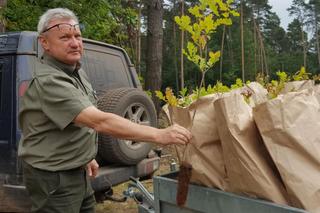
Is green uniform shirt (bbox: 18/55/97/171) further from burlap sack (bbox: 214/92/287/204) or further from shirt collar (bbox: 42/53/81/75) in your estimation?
burlap sack (bbox: 214/92/287/204)

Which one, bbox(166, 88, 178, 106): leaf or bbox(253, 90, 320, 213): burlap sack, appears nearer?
bbox(253, 90, 320, 213): burlap sack

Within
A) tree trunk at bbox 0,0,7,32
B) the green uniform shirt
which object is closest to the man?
the green uniform shirt

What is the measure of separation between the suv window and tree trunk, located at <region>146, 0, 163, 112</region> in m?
6.04

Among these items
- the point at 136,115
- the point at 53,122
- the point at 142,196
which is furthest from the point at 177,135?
the point at 136,115

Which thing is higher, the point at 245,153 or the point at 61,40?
the point at 61,40

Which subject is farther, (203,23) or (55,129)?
(55,129)

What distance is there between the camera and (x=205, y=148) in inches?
69.4

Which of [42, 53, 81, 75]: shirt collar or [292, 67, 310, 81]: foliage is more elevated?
[42, 53, 81, 75]: shirt collar

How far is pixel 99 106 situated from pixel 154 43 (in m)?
7.13

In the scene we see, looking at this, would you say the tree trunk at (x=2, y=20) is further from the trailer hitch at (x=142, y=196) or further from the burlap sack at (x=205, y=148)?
the burlap sack at (x=205, y=148)

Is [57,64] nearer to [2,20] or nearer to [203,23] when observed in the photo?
[203,23]

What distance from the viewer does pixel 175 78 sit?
5238 centimetres

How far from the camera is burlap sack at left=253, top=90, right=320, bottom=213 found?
4.95 ft

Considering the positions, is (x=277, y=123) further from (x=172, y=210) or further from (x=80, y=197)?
(x=80, y=197)
